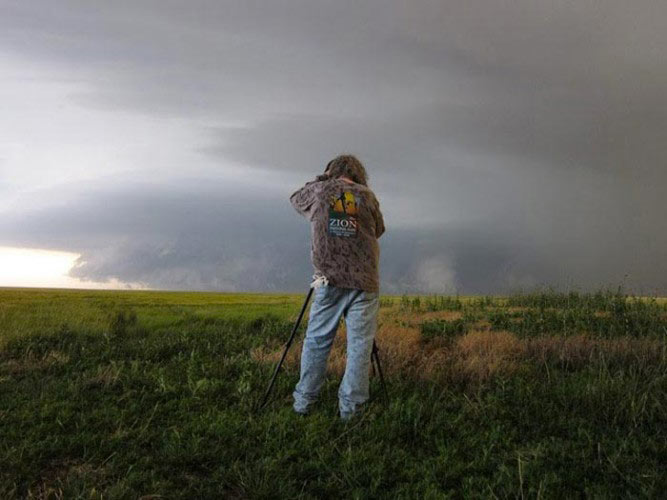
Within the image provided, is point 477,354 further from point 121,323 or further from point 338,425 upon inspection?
point 121,323

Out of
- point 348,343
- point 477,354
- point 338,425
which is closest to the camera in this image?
point 338,425

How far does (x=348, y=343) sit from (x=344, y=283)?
2.59 ft

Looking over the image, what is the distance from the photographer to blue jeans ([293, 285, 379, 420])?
618 centimetres

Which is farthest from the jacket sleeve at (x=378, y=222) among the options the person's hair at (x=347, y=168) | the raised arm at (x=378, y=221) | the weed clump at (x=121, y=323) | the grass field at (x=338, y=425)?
the weed clump at (x=121, y=323)

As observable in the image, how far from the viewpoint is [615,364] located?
8922 millimetres

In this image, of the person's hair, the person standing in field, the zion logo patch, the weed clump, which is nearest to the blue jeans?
the person standing in field

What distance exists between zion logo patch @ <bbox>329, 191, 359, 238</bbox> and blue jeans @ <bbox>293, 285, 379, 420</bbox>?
2.32 ft

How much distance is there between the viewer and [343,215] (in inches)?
246

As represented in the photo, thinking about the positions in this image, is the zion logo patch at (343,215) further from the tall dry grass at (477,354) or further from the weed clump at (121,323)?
the weed clump at (121,323)

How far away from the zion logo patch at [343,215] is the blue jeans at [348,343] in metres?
0.71

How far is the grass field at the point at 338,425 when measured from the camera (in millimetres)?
4648

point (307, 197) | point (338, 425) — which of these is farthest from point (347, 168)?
point (338, 425)

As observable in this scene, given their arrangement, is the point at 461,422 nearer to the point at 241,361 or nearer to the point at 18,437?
the point at 241,361

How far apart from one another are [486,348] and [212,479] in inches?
248
